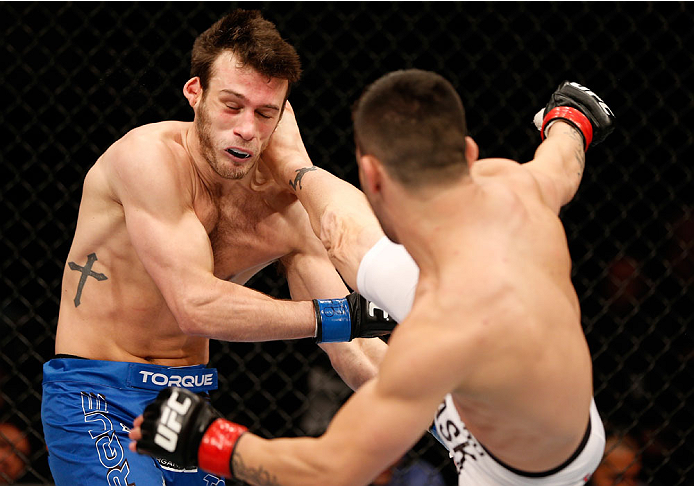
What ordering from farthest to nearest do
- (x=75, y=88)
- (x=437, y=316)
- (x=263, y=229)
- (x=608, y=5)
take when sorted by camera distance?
(x=608, y=5) → (x=75, y=88) → (x=263, y=229) → (x=437, y=316)

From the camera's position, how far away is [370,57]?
3018 mm

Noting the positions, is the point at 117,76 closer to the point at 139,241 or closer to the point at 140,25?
the point at 140,25

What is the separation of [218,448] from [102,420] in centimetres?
65

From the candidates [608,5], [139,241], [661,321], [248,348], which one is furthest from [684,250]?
[139,241]

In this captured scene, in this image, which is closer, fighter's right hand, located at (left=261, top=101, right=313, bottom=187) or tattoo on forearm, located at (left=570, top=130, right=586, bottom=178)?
tattoo on forearm, located at (left=570, top=130, right=586, bottom=178)

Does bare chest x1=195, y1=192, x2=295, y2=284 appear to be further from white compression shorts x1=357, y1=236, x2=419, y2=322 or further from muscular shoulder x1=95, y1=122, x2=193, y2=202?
white compression shorts x1=357, y1=236, x2=419, y2=322

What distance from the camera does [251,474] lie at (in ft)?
3.67

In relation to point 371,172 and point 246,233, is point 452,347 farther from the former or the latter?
point 246,233

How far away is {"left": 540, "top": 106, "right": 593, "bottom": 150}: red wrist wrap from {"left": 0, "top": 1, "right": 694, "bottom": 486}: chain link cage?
1.17 meters

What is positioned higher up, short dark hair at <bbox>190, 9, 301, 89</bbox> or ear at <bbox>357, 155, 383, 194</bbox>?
short dark hair at <bbox>190, 9, 301, 89</bbox>

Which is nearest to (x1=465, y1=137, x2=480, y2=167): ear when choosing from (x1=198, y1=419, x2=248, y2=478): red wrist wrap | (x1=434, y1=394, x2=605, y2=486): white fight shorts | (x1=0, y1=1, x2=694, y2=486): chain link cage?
(x1=434, y1=394, x2=605, y2=486): white fight shorts

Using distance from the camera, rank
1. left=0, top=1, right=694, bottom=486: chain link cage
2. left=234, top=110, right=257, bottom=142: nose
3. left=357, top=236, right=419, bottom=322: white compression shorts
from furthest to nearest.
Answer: left=0, top=1, right=694, bottom=486: chain link cage < left=234, top=110, right=257, bottom=142: nose < left=357, top=236, right=419, bottom=322: white compression shorts

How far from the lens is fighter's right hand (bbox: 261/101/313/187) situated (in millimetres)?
1864

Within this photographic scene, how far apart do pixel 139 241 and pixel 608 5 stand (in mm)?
2410
